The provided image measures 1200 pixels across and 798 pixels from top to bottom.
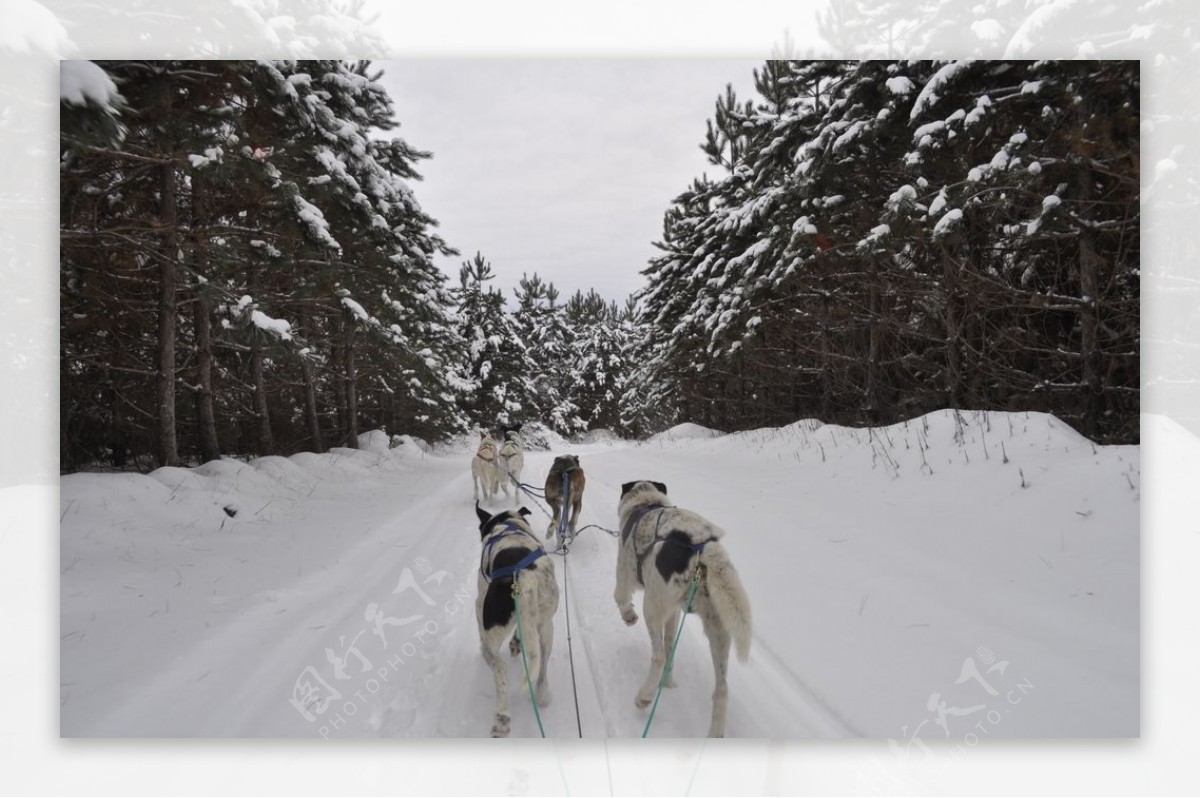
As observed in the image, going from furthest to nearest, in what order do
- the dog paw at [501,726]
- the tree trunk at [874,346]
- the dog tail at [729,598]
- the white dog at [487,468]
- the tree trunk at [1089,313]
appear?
the white dog at [487,468] → the tree trunk at [874,346] → the tree trunk at [1089,313] → the dog paw at [501,726] → the dog tail at [729,598]

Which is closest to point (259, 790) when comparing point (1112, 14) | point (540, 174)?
point (540, 174)

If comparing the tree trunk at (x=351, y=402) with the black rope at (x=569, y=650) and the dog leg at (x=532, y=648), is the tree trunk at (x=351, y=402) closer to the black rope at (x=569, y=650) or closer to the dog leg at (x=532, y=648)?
the black rope at (x=569, y=650)

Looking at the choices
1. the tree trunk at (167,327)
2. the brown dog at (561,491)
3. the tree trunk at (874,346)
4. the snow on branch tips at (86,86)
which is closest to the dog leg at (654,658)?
the brown dog at (561,491)

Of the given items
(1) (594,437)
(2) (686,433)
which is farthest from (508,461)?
(1) (594,437)

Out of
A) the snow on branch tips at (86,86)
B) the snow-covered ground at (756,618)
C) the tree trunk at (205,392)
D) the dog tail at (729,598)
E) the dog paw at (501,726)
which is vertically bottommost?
the dog paw at (501,726)

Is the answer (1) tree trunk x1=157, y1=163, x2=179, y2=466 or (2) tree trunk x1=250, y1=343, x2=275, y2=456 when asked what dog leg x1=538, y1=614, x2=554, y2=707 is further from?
(2) tree trunk x1=250, y1=343, x2=275, y2=456

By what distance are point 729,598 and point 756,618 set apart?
1.10 m

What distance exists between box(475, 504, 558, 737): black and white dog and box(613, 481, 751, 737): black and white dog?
51 cm

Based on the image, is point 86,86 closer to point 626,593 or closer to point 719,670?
point 626,593

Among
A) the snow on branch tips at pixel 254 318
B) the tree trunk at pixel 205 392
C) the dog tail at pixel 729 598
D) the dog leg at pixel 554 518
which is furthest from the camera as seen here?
the tree trunk at pixel 205 392

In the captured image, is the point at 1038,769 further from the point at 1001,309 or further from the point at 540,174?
the point at 540,174

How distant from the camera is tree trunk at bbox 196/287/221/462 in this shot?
605 centimetres

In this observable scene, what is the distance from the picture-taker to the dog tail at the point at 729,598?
1.99m

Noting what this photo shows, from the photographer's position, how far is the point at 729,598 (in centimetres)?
203
